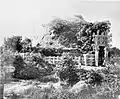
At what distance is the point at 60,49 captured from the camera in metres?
1.37

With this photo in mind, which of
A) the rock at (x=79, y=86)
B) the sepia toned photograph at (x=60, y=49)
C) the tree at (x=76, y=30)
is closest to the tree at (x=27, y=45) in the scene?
the sepia toned photograph at (x=60, y=49)

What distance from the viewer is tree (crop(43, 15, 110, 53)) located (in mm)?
1356

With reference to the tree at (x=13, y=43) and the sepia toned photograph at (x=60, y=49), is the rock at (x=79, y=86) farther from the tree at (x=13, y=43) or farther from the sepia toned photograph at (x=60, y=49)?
the tree at (x=13, y=43)

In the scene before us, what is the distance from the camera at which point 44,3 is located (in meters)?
1.38

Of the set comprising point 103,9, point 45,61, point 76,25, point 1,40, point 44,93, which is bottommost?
point 44,93

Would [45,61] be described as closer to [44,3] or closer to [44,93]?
[44,93]

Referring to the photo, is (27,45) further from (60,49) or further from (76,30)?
(76,30)

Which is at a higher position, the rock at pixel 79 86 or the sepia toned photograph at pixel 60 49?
the sepia toned photograph at pixel 60 49

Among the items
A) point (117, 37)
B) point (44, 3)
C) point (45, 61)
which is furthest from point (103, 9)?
point (45, 61)

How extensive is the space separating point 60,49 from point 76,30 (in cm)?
17

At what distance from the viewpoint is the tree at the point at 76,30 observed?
53.4 inches

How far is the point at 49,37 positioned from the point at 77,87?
39 cm

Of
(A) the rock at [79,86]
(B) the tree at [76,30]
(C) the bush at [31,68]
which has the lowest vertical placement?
(A) the rock at [79,86]

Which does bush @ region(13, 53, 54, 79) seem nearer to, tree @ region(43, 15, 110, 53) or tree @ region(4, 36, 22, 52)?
tree @ region(4, 36, 22, 52)
